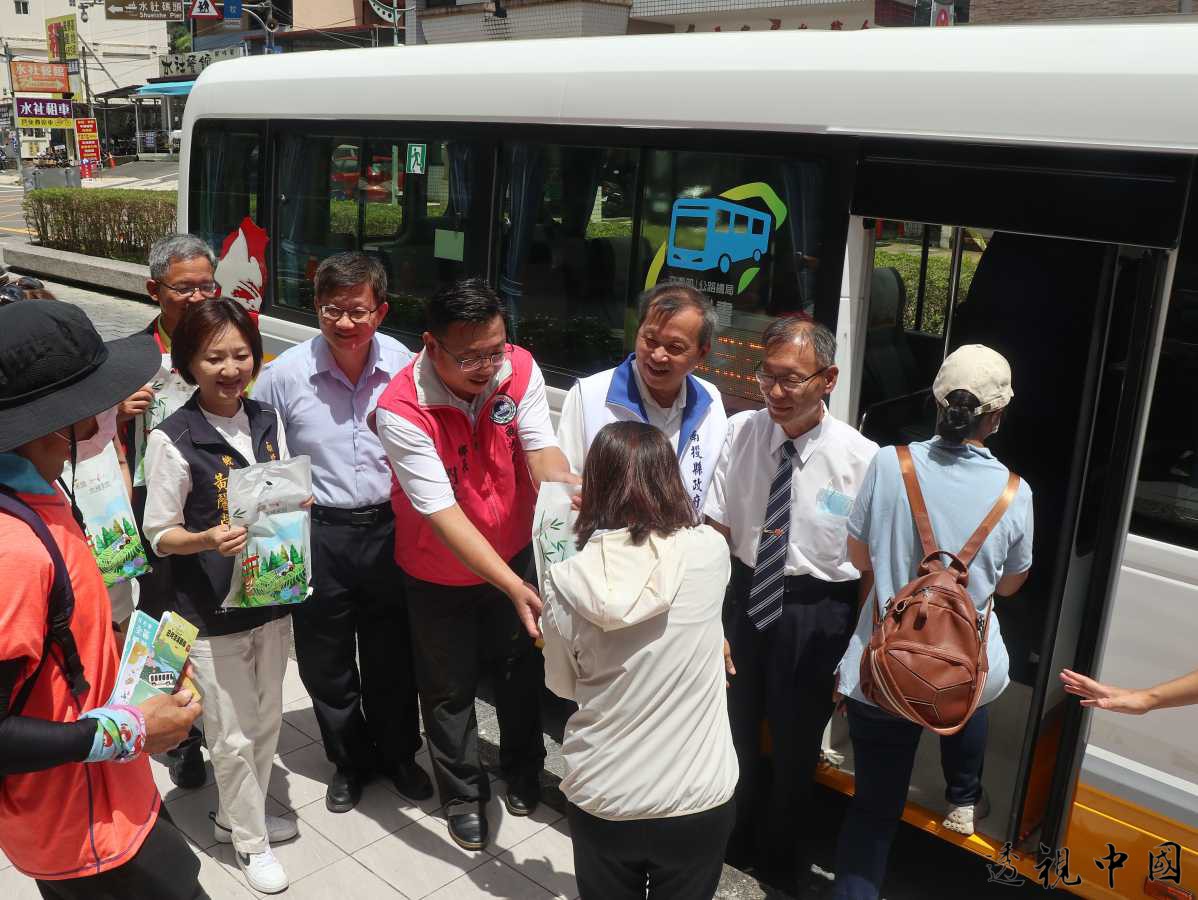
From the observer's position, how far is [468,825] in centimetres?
363

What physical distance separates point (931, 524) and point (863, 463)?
41 centimetres

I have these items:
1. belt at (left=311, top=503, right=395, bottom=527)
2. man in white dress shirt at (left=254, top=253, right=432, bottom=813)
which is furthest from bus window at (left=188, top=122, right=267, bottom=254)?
belt at (left=311, top=503, right=395, bottom=527)

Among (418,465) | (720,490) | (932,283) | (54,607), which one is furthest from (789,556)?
(932,283)

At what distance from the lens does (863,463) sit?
3111 mm

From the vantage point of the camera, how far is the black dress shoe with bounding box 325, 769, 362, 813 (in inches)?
152

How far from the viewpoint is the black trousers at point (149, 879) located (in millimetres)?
2158

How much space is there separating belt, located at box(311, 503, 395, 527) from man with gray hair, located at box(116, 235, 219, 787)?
560mm

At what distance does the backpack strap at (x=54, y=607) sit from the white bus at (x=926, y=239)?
2479 mm

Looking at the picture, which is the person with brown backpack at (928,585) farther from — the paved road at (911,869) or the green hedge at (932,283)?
the green hedge at (932,283)

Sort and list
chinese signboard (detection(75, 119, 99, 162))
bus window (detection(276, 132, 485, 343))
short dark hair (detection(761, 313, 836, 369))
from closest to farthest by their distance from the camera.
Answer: short dark hair (detection(761, 313, 836, 369))
bus window (detection(276, 132, 485, 343))
chinese signboard (detection(75, 119, 99, 162))

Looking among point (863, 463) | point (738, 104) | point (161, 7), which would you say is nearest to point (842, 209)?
point (738, 104)

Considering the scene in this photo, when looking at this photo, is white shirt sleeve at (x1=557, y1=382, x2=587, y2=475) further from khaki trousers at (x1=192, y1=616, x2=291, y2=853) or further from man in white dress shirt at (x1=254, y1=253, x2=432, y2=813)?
khaki trousers at (x1=192, y1=616, x2=291, y2=853)

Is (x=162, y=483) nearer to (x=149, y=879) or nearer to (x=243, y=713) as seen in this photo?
(x=243, y=713)

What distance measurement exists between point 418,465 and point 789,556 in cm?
118
